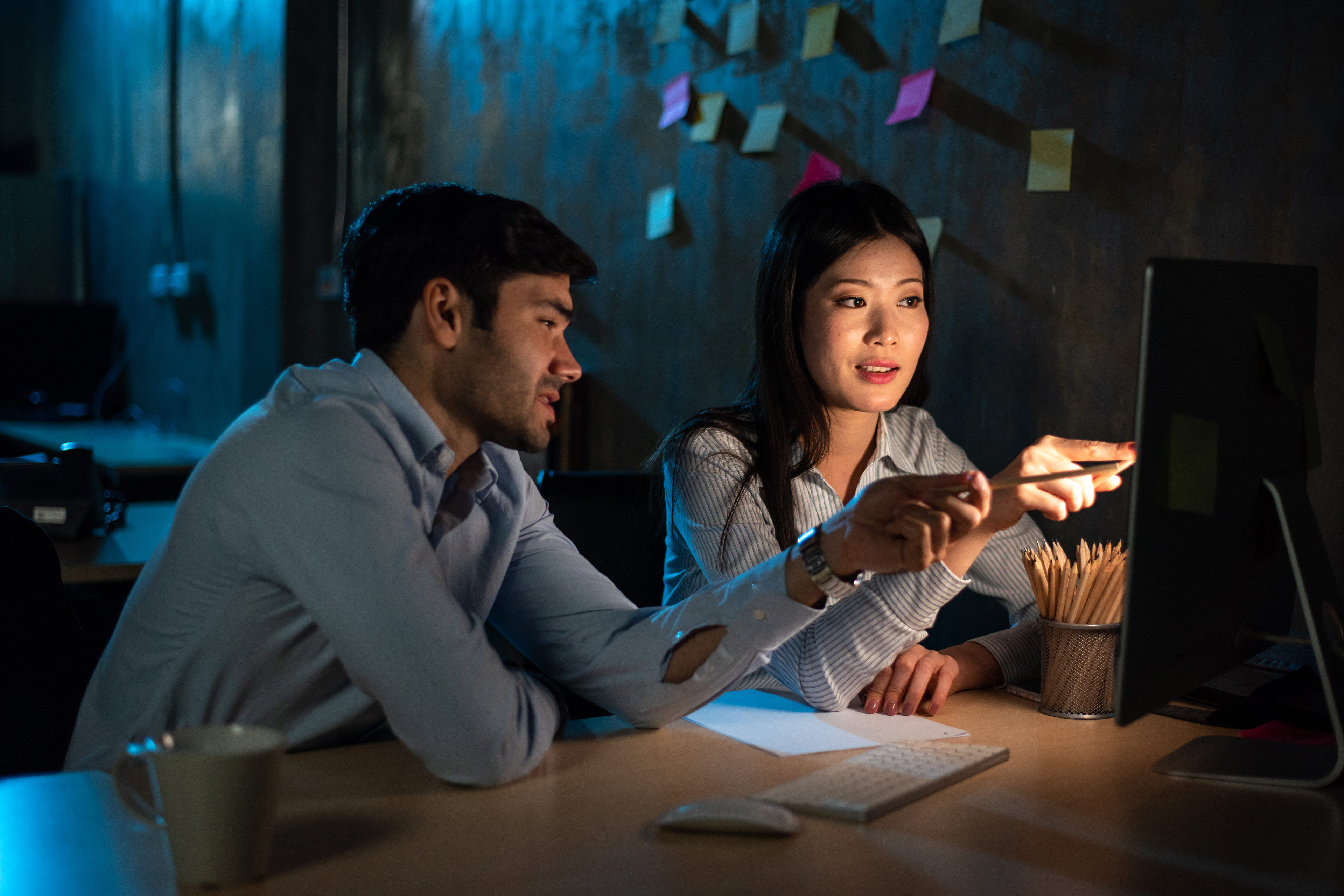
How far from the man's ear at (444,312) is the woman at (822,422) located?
52cm

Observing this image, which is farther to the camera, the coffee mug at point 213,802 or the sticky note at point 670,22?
the sticky note at point 670,22

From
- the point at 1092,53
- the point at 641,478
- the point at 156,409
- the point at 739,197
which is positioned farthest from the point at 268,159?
the point at 1092,53

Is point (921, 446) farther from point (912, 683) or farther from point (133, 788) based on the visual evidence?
point (133, 788)

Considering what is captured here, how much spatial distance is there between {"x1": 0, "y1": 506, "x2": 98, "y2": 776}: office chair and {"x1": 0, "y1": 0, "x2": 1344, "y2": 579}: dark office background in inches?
55.7

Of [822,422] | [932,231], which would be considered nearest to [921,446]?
[822,422]

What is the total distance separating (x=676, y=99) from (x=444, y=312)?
1.54 m

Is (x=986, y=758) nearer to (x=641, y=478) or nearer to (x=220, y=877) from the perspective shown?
(x=220, y=877)

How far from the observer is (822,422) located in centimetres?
175

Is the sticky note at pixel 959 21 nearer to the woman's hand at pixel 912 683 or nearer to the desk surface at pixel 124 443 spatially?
the woman's hand at pixel 912 683

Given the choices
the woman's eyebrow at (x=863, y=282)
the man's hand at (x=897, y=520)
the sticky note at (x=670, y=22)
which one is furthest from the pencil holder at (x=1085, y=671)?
the sticky note at (x=670, y=22)

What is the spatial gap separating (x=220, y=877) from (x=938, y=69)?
5.54ft

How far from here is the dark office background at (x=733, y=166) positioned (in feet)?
5.07

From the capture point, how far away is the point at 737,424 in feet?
5.73

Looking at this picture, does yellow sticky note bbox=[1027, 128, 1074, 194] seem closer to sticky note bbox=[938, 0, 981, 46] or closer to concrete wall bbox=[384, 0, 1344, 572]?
concrete wall bbox=[384, 0, 1344, 572]
